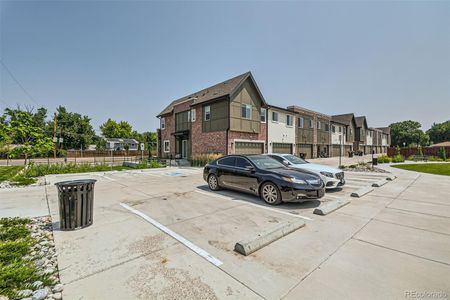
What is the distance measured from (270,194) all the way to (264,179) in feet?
1.56

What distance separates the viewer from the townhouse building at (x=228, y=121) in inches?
729

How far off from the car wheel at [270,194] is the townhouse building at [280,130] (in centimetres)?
1640

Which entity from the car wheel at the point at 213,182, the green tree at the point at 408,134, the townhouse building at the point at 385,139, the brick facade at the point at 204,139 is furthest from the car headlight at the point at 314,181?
the green tree at the point at 408,134

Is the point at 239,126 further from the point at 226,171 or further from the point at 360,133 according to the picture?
the point at 360,133

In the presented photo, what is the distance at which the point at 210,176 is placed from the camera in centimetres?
805

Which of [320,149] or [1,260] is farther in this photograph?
[320,149]

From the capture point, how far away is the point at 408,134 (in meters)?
62.5

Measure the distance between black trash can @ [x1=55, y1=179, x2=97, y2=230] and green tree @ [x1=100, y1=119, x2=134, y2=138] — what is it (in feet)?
231

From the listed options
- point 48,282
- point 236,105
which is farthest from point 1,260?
point 236,105

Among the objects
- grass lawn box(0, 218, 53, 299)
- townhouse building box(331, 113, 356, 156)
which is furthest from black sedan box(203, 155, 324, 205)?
townhouse building box(331, 113, 356, 156)

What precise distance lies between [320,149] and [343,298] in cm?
3199

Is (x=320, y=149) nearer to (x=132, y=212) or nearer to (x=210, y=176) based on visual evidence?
(x=210, y=176)

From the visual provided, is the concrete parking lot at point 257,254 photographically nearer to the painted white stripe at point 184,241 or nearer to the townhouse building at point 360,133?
the painted white stripe at point 184,241

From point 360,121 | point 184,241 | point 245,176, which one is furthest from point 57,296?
point 360,121
